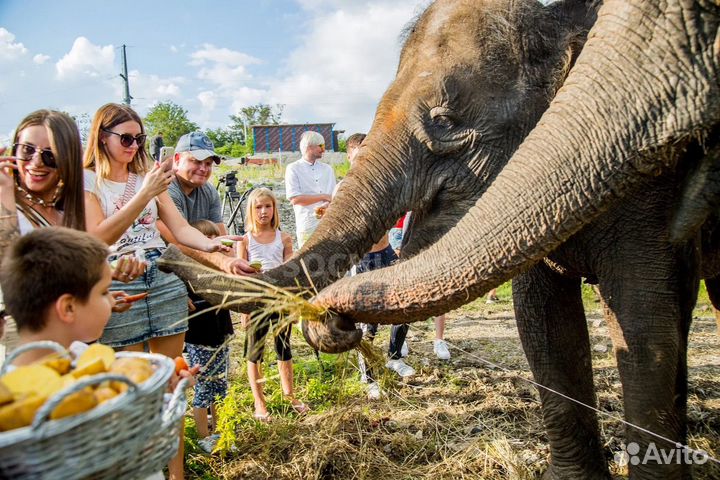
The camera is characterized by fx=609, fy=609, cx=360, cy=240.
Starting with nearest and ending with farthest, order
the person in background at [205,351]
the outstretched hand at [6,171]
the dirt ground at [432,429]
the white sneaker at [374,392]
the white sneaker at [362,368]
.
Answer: the outstretched hand at [6,171] → the dirt ground at [432,429] → the person in background at [205,351] → the white sneaker at [362,368] → the white sneaker at [374,392]

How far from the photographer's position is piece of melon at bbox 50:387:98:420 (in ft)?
4.64

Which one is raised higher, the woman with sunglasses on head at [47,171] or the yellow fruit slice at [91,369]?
the woman with sunglasses on head at [47,171]

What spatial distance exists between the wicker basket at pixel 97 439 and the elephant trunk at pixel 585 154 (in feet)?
2.94

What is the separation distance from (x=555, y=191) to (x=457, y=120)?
1031 mm

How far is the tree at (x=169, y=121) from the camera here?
66.1 metres

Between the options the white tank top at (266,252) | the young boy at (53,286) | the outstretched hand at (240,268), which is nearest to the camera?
the young boy at (53,286)

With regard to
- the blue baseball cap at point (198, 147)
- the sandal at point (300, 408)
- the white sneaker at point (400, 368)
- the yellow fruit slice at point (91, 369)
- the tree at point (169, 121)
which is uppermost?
the tree at point (169, 121)

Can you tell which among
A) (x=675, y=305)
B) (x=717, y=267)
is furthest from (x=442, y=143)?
(x=717, y=267)

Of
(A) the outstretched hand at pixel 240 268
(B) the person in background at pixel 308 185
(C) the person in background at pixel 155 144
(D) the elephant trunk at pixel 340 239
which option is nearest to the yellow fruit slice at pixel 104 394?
(D) the elephant trunk at pixel 340 239

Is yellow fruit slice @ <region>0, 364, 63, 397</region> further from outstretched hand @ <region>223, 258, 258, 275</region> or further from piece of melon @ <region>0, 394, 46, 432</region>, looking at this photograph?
outstretched hand @ <region>223, 258, 258, 275</region>

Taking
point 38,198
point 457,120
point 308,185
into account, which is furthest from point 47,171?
point 308,185

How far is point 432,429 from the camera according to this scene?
14.4 ft

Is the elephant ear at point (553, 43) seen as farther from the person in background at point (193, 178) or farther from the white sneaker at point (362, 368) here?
the white sneaker at point (362, 368)

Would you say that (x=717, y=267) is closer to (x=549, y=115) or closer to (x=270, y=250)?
(x=549, y=115)
